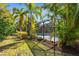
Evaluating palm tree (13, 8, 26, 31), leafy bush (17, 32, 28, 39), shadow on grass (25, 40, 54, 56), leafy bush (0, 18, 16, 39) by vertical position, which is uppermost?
palm tree (13, 8, 26, 31)

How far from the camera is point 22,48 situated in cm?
557

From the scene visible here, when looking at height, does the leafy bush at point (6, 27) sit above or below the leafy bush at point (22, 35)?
above

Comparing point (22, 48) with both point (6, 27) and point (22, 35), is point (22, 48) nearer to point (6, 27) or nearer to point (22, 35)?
point (22, 35)

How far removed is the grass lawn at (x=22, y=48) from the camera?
18.2 feet

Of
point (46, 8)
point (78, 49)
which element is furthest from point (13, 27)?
point (78, 49)

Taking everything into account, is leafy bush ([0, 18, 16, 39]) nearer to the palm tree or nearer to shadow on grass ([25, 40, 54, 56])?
the palm tree

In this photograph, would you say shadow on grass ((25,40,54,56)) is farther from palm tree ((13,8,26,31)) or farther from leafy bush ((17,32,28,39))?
palm tree ((13,8,26,31))

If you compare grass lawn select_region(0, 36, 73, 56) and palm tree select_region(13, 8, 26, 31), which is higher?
palm tree select_region(13, 8, 26, 31)

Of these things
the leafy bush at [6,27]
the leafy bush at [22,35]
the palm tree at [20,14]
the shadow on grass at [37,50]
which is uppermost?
the palm tree at [20,14]

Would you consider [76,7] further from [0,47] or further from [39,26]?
[0,47]

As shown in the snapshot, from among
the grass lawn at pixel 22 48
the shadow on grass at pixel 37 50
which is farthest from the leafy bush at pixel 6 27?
the shadow on grass at pixel 37 50

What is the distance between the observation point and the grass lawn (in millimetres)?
5547

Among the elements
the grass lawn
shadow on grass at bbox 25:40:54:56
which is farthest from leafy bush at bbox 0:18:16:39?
shadow on grass at bbox 25:40:54:56

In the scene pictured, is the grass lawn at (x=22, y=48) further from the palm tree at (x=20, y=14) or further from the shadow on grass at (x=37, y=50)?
the palm tree at (x=20, y=14)
